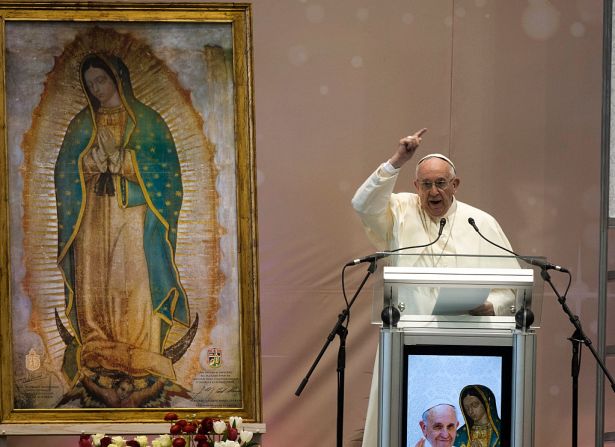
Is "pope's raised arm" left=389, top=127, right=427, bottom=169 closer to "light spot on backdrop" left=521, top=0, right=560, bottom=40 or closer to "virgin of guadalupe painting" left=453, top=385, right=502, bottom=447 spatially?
"virgin of guadalupe painting" left=453, top=385, right=502, bottom=447

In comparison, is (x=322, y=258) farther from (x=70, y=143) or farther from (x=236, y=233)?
(x=70, y=143)

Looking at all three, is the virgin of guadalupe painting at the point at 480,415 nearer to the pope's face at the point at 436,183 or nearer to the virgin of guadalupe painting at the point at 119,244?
the pope's face at the point at 436,183

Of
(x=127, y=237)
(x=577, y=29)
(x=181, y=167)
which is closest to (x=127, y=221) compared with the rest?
(x=127, y=237)

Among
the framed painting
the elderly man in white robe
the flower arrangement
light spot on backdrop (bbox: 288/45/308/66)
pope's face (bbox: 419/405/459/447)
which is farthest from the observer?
light spot on backdrop (bbox: 288/45/308/66)

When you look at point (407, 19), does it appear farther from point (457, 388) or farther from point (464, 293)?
point (457, 388)

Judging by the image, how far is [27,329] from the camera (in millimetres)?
4469

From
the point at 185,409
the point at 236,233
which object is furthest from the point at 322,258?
the point at 185,409

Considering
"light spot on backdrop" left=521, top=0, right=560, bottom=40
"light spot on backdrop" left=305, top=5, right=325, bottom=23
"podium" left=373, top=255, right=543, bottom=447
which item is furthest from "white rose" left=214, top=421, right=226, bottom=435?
"light spot on backdrop" left=521, top=0, right=560, bottom=40

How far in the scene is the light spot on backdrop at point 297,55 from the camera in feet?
16.6

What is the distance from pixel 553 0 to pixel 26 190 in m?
3.02

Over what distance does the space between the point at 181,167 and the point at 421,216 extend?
1182 millimetres

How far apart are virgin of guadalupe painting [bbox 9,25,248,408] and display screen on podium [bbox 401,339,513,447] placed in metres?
1.68

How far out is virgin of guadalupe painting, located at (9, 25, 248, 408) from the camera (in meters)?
4.42

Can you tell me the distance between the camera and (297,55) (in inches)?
199
